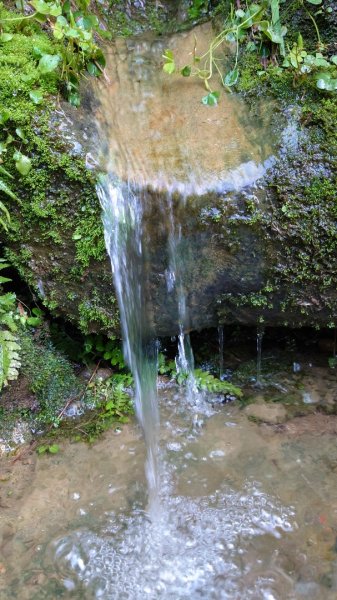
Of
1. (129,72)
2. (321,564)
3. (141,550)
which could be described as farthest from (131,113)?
(321,564)

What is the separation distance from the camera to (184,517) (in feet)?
9.56

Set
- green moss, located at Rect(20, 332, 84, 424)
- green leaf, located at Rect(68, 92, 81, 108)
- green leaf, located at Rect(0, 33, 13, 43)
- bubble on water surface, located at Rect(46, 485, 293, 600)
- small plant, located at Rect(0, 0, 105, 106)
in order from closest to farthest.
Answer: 1. bubble on water surface, located at Rect(46, 485, 293, 600)
2. small plant, located at Rect(0, 0, 105, 106)
3. green leaf, located at Rect(68, 92, 81, 108)
4. green leaf, located at Rect(0, 33, 13, 43)
5. green moss, located at Rect(20, 332, 84, 424)

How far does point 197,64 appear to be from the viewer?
Result: 368cm

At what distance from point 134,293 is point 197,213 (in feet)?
2.30

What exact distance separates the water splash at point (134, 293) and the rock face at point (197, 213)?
0.06 m

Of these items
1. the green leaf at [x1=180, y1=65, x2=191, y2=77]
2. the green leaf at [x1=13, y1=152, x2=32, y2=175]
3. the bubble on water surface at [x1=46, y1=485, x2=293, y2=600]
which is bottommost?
the bubble on water surface at [x1=46, y1=485, x2=293, y2=600]

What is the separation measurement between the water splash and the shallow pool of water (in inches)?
3.4

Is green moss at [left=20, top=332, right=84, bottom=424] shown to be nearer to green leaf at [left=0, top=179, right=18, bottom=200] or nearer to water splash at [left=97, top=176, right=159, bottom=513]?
water splash at [left=97, top=176, right=159, bottom=513]

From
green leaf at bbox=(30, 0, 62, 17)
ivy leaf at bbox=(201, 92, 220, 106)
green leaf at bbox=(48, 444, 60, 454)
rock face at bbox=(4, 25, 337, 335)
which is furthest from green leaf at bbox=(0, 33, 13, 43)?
green leaf at bbox=(48, 444, 60, 454)

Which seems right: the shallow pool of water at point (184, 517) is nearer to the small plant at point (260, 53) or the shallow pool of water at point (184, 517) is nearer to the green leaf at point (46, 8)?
the small plant at point (260, 53)

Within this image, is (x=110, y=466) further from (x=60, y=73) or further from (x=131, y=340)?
(x=60, y=73)

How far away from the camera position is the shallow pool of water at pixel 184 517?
101 inches

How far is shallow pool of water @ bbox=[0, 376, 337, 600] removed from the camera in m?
Result: 2.57

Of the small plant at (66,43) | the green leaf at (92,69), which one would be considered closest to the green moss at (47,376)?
the small plant at (66,43)
